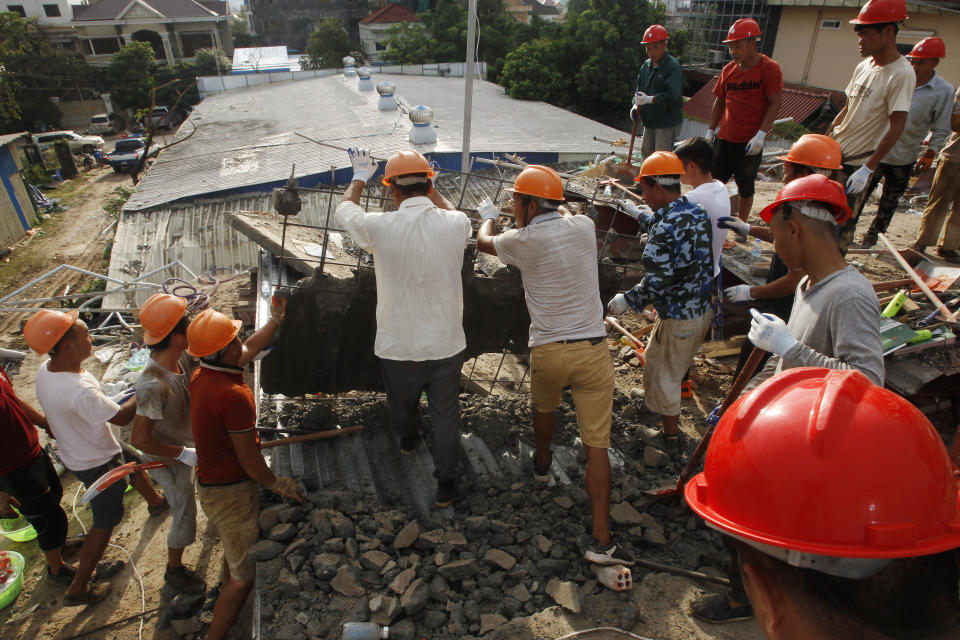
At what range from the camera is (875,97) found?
5133 millimetres

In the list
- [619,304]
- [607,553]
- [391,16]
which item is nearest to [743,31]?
[619,304]

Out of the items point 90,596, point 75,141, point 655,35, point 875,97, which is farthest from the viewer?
Result: point 75,141

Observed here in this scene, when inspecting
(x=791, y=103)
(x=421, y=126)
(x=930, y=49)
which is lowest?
(x=791, y=103)

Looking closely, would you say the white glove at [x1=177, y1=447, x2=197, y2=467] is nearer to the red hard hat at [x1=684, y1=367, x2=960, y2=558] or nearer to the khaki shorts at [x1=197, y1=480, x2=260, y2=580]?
the khaki shorts at [x1=197, y1=480, x2=260, y2=580]

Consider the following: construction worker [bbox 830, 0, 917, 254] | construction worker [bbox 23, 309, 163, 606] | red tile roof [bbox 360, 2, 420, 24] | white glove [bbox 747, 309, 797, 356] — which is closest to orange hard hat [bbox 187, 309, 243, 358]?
construction worker [bbox 23, 309, 163, 606]

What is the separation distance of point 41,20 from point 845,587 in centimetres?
5642

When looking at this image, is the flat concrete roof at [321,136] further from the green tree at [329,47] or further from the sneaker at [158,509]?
the green tree at [329,47]

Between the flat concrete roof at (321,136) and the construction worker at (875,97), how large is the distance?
7644mm

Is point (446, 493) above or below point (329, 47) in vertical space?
below

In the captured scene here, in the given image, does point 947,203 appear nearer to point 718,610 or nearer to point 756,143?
point 756,143

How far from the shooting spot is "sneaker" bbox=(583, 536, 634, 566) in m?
3.22

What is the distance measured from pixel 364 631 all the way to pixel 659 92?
695 centimetres

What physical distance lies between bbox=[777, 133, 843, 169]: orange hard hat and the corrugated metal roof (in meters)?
15.2

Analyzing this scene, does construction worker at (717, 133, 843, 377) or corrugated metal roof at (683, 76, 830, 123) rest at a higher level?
construction worker at (717, 133, 843, 377)
